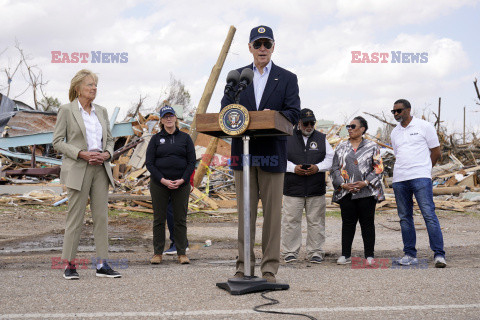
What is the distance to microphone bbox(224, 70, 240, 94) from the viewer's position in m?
4.91

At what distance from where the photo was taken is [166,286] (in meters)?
5.15

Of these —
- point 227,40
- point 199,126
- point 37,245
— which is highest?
point 227,40

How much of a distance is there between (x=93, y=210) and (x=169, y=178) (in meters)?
1.64

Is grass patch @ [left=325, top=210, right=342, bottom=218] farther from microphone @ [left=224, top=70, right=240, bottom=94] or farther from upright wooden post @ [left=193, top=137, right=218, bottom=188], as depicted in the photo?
microphone @ [left=224, top=70, right=240, bottom=94]

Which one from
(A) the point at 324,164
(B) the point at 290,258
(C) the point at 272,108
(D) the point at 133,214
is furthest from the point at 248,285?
(D) the point at 133,214

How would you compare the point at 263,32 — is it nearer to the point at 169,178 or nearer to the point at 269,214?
the point at 269,214

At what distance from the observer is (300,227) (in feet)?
25.6

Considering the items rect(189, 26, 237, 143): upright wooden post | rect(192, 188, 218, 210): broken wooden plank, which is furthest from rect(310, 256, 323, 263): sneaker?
rect(189, 26, 237, 143): upright wooden post

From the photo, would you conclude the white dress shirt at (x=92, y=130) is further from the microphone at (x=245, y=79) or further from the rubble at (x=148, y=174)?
the rubble at (x=148, y=174)

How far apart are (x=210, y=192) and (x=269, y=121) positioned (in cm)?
1284

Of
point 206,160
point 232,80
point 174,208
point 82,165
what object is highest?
point 232,80

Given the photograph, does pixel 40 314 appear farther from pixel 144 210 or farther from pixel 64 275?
pixel 144 210

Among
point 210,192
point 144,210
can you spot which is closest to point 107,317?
point 144,210

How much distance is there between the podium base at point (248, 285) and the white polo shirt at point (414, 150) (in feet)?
9.98
